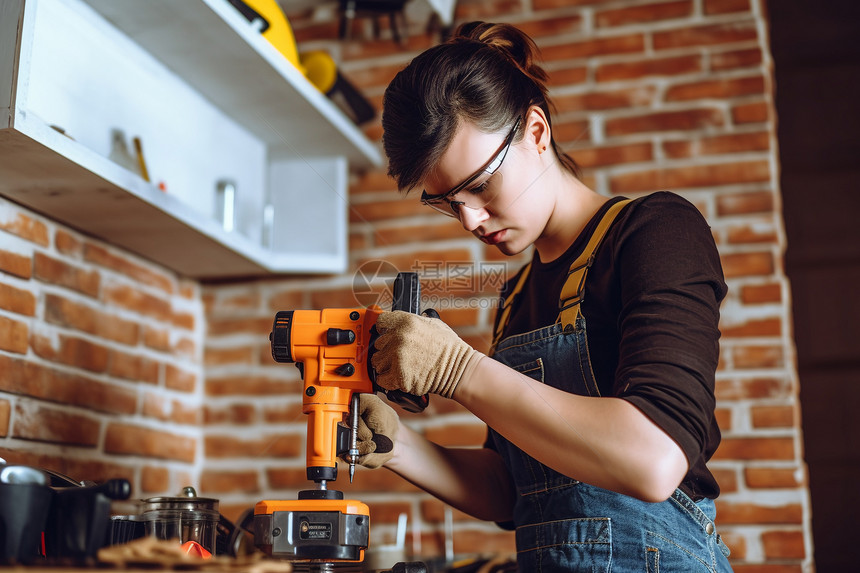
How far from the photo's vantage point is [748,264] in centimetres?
183

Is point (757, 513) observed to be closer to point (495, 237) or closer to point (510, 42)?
point (495, 237)

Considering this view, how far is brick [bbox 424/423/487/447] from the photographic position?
1.94m

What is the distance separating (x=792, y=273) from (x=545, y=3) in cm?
93

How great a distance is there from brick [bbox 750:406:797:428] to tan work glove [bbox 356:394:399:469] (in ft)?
2.85

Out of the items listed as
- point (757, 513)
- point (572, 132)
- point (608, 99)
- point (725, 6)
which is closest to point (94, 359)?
point (572, 132)

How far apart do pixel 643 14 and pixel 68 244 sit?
1456 mm

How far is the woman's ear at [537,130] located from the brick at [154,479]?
1.17m

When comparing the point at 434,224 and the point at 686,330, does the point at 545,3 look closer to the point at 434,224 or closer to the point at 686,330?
the point at 434,224

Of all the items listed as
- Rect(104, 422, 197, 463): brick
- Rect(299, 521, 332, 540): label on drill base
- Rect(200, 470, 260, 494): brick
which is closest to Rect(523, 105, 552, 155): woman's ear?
Rect(299, 521, 332, 540): label on drill base

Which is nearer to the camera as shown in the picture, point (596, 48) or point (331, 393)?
point (331, 393)

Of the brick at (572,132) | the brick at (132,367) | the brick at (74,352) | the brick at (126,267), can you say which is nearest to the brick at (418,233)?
the brick at (572,132)

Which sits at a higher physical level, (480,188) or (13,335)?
(480,188)

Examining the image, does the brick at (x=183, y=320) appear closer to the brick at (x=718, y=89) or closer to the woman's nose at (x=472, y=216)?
the woman's nose at (x=472, y=216)

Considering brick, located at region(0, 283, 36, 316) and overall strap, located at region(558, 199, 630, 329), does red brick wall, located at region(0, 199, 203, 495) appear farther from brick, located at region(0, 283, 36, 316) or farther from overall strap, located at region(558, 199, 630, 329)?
overall strap, located at region(558, 199, 630, 329)
